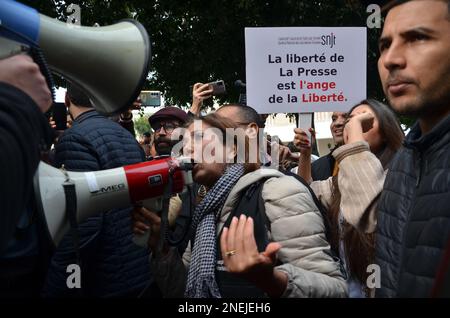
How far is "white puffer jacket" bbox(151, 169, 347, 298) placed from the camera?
174 cm

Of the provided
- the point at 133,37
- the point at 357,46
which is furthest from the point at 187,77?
the point at 133,37

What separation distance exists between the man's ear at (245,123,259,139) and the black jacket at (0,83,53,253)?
5.28ft

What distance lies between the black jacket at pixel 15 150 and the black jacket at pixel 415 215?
0.87 metres

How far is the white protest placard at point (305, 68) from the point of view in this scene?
3859 millimetres

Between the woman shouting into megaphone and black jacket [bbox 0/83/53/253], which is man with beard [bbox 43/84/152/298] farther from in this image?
black jacket [bbox 0/83/53/253]

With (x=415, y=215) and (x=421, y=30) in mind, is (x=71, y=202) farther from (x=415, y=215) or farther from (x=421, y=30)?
(x=421, y=30)

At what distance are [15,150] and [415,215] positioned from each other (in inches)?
37.9

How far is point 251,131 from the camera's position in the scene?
265 centimetres

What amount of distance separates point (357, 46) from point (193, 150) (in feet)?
6.97

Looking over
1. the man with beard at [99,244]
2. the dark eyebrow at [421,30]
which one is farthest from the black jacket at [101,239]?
the dark eyebrow at [421,30]

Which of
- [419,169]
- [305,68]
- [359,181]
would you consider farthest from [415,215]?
[305,68]

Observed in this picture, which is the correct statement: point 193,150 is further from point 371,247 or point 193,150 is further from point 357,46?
point 357,46

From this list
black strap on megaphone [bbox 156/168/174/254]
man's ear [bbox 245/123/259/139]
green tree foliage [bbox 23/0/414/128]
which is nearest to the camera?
black strap on megaphone [bbox 156/168/174/254]

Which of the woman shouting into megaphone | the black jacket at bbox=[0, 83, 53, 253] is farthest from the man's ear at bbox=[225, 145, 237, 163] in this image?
the black jacket at bbox=[0, 83, 53, 253]
